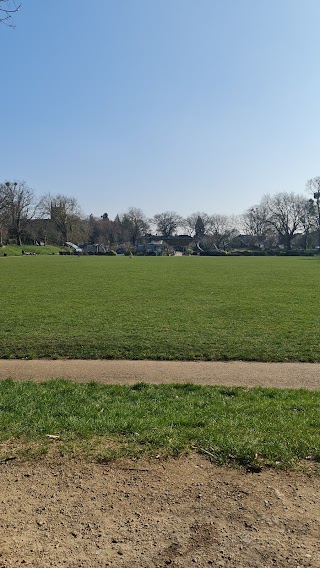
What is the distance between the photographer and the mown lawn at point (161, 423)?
188 inches

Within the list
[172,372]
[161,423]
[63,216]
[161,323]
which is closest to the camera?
[161,423]

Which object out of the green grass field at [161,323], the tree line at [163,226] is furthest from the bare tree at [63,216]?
the green grass field at [161,323]

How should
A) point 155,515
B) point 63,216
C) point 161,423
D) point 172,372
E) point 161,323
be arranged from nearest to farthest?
point 155,515, point 161,423, point 172,372, point 161,323, point 63,216

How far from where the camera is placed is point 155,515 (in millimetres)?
3611

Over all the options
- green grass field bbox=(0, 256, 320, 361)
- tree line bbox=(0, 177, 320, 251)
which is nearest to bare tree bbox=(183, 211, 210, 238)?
tree line bbox=(0, 177, 320, 251)

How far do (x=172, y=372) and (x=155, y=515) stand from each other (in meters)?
5.91

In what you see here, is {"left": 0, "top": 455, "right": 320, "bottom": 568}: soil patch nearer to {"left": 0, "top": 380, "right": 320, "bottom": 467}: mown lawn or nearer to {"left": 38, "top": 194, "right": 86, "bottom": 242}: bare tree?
{"left": 0, "top": 380, "right": 320, "bottom": 467}: mown lawn

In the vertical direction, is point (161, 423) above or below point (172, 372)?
above

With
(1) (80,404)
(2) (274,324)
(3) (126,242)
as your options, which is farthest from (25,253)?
(1) (80,404)

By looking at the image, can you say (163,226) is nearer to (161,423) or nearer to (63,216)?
(63,216)

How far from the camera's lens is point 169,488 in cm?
407

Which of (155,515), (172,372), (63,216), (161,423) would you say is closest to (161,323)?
(172,372)

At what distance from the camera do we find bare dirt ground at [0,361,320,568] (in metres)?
3.10

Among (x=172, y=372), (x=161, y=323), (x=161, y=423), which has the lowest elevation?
(x=172, y=372)
